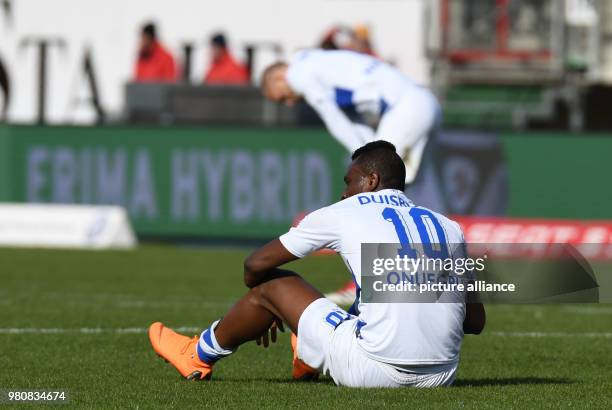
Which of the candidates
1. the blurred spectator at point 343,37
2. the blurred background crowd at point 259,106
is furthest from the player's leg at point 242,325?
the blurred spectator at point 343,37

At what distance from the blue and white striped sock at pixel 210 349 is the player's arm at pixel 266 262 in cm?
38

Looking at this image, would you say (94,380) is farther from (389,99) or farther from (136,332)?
(389,99)

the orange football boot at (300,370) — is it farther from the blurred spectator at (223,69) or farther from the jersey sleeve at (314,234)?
the blurred spectator at (223,69)

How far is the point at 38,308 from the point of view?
1125cm

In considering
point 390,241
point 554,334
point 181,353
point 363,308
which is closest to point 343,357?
point 363,308

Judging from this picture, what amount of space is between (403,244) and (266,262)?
69cm

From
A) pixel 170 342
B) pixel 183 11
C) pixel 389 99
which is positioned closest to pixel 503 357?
pixel 170 342

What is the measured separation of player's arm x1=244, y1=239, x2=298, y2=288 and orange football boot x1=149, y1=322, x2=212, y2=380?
0.60 metres

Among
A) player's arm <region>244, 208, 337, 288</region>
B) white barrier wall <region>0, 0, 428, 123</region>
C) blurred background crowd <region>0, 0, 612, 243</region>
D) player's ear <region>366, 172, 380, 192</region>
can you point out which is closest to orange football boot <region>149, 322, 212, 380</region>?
player's arm <region>244, 208, 337, 288</region>

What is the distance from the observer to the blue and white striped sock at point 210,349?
282 inches

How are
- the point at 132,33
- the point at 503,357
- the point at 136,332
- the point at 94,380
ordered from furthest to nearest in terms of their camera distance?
the point at 132,33 < the point at 136,332 < the point at 503,357 < the point at 94,380

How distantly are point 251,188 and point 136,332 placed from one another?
367 inches

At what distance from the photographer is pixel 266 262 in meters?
6.77

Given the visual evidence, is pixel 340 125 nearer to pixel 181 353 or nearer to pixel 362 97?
pixel 362 97
